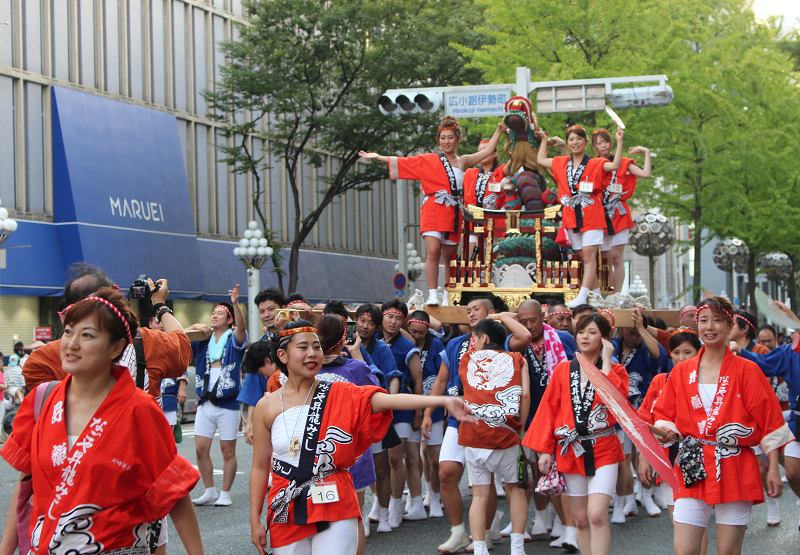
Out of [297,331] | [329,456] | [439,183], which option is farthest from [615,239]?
[329,456]

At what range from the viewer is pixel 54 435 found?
3.30 m

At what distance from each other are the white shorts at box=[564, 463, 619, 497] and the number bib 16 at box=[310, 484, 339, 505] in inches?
87.3

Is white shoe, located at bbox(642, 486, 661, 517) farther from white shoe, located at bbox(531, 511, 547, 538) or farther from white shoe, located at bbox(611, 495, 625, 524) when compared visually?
white shoe, located at bbox(531, 511, 547, 538)

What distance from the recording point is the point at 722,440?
5031mm

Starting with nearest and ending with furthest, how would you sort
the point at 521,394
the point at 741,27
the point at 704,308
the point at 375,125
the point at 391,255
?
the point at 704,308, the point at 521,394, the point at 741,27, the point at 375,125, the point at 391,255

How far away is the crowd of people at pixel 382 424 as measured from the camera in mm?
3338

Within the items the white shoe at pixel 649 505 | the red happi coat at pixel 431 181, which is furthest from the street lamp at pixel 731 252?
the white shoe at pixel 649 505

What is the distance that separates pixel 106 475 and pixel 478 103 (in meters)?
13.6

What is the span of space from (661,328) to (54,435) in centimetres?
802

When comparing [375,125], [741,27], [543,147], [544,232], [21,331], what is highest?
[741,27]

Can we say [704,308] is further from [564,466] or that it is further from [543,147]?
[543,147]

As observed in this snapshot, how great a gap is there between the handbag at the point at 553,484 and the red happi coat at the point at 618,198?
5.62 m

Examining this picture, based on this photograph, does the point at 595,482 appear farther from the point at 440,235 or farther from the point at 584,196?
the point at 440,235

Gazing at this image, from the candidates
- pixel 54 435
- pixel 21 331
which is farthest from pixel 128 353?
pixel 21 331
